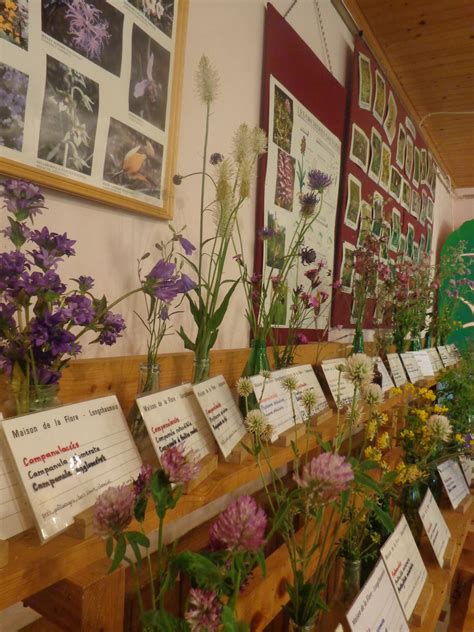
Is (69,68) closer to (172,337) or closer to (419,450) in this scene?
(172,337)

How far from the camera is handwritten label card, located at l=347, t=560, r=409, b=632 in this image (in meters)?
0.65

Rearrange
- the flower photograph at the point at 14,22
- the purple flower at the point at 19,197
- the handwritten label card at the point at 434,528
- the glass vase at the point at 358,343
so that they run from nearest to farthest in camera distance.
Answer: the purple flower at the point at 19,197 < the flower photograph at the point at 14,22 < the handwritten label card at the point at 434,528 < the glass vase at the point at 358,343

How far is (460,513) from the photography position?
1511 millimetres

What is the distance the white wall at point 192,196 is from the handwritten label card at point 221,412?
202mm

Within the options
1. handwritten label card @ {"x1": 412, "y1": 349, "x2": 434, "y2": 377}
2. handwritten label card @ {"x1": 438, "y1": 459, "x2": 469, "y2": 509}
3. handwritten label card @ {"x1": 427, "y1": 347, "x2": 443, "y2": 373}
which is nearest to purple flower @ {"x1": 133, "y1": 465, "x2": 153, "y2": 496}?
handwritten label card @ {"x1": 438, "y1": 459, "x2": 469, "y2": 509}

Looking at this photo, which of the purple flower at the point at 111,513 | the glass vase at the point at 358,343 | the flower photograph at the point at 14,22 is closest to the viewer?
the purple flower at the point at 111,513

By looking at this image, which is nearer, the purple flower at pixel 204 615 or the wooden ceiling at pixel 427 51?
the purple flower at pixel 204 615

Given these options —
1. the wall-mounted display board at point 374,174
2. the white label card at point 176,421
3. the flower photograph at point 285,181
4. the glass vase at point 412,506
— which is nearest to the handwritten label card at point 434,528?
the glass vase at point 412,506

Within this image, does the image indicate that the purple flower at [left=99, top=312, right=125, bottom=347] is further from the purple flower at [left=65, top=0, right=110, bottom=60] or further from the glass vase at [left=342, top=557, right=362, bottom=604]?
the glass vase at [left=342, top=557, right=362, bottom=604]

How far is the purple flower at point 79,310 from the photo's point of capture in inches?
18.5

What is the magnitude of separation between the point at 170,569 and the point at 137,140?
0.66 metres

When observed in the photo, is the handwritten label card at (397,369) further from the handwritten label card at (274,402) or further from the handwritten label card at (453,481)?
the handwritten label card at (274,402)

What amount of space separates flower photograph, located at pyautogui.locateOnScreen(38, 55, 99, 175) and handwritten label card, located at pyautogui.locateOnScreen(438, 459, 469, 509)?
1442 millimetres

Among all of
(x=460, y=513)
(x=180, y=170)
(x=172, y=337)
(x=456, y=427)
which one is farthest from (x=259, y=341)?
(x=460, y=513)
